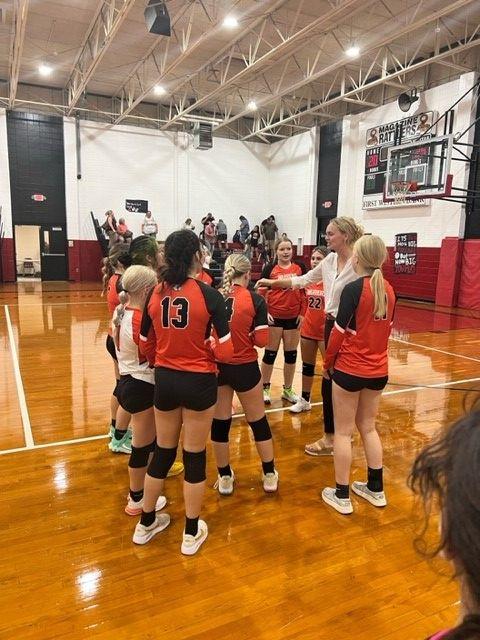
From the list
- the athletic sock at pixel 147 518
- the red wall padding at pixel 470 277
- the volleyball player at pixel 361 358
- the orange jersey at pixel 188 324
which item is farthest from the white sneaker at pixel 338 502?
the red wall padding at pixel 470 277

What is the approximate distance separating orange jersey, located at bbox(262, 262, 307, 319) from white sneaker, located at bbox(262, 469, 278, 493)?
1.73 metres

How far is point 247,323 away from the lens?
2.75 m

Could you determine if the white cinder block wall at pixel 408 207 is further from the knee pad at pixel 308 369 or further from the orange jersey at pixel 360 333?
the orange jersey at pixel 360 333

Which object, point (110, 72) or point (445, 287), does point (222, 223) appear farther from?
point (445, 287)

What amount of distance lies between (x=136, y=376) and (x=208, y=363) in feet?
1.69

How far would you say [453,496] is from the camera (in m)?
0.56

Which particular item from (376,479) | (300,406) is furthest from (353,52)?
(376,479)

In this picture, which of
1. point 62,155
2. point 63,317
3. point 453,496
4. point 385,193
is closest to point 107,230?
point 62,155

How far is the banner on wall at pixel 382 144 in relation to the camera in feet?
41.7

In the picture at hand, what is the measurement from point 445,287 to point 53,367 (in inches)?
416

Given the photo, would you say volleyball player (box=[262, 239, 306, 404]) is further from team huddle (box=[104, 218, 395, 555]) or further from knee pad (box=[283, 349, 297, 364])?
team huddle (box=[104, 218, 395, 555])

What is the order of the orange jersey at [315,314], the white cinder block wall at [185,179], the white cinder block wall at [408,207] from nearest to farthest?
the orange jersey at [315,314], the white cinder block wall at [408,207], the white cinder block wall at [185,179]

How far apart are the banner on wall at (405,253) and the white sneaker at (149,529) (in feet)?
40.8

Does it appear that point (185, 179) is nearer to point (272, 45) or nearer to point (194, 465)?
point (272, 45)
